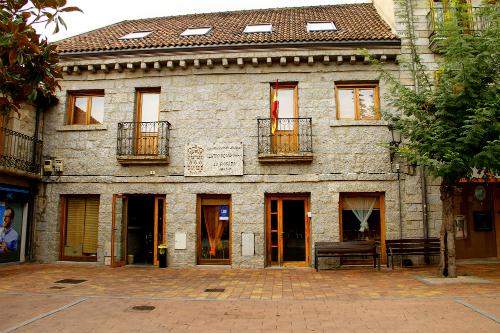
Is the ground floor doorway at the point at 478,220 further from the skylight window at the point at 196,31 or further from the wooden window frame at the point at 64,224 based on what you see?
the wooden window frame at the point at 64,224

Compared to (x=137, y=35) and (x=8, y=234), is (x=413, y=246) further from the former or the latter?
(x=8, y=234)

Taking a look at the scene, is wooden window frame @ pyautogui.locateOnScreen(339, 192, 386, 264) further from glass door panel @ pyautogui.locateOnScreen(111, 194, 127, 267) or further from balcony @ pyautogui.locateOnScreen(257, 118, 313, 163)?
glass door panel @ pyautogui.locateOnScreen(111, 194, 127, 267)

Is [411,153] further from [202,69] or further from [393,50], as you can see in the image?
[202,69]

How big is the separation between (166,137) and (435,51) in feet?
27.0

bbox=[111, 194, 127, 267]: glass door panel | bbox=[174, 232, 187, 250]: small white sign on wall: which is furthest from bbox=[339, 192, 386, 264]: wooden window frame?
bbox=[111, 194, 127, 267]: glass door panel

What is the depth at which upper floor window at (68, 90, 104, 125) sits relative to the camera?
492 inches

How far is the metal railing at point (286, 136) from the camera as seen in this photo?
37.4ft

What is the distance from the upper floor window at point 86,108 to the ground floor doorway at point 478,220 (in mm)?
11331

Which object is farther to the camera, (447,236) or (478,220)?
(478,220)

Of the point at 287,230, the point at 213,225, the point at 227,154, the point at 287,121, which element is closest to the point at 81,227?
the point at 213,225

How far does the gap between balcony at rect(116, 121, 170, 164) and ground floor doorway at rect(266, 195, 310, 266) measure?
3.50 m

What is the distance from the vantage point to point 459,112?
855cm

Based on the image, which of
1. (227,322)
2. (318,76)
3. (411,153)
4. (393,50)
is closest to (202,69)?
(318,76)

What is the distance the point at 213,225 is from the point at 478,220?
7.94 meters
